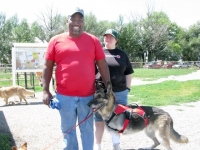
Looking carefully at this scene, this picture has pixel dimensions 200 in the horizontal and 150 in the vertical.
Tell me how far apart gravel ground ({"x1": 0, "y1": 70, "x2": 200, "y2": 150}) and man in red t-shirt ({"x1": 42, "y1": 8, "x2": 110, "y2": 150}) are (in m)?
0.89

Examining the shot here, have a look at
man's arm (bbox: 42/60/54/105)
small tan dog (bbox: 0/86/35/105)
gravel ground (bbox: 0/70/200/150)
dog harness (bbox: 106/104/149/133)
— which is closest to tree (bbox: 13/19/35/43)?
small tan dog (bbox: 0/86/35/105)

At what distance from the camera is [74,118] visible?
11.4 feet

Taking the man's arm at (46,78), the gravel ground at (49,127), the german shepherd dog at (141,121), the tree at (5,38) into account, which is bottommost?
the gravel ground at (49,127)

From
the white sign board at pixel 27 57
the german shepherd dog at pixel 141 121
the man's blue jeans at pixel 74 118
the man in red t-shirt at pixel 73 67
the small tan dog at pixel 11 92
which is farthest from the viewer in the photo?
the white sign board at pixel 27 57

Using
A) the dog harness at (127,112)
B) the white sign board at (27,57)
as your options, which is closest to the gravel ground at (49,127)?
the dog harness at (127,112)

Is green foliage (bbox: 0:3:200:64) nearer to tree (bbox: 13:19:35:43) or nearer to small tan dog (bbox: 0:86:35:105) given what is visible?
tree (bbox: 13:19:35:43)

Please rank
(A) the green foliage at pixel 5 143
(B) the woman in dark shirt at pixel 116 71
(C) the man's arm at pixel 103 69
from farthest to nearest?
(A) the green foliage at pixel 5 143
(B) the woman in dark shirt at pixel 116 71
(C) the man's arm at pixel 103 69

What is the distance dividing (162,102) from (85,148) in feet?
23.0

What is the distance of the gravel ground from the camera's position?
5.18m

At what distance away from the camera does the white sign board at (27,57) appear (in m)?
11.0

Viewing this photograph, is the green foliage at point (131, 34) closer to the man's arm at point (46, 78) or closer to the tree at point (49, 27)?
the tree at point (49, 27)

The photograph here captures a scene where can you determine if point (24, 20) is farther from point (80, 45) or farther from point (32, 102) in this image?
point (80, 45)

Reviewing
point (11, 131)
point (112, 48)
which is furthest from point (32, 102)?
point (112, 48)

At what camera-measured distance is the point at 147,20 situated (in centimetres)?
5578
